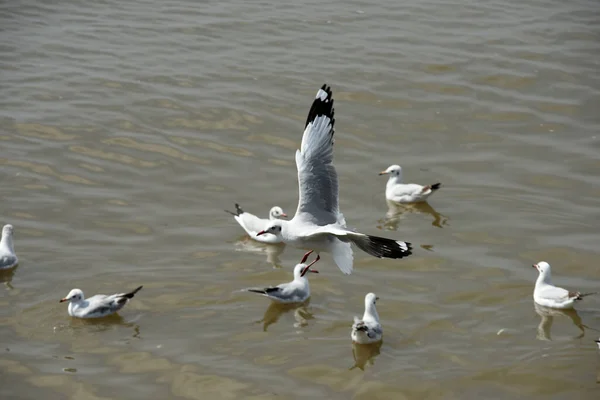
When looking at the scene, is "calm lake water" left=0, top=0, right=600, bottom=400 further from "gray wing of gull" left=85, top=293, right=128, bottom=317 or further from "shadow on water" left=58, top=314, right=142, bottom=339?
"gray wing of gull" left=85, top=293, right=128, bottom=317

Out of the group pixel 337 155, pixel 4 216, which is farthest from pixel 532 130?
pixel 4 216

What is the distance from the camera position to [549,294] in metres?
8.98

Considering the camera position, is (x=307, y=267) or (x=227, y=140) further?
(x=227, y=140)

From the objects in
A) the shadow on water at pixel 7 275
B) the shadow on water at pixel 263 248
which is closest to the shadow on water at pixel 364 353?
the shadow on water at pixel 263 248

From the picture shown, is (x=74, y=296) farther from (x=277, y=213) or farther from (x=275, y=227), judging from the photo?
(x=277, y=213)

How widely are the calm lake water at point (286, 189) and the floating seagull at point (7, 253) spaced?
0.53 feet

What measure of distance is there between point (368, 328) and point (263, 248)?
119 inches

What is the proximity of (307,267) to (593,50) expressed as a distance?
9.37 m

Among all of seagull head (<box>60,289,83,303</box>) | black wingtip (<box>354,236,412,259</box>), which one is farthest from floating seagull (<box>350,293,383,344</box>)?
seagull head (<box>60,289,83,303</box>)

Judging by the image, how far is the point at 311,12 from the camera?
18359 millimetres

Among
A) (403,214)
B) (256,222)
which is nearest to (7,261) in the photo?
(256,222)

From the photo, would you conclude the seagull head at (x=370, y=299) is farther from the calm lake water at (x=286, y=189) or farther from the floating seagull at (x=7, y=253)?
the floating seagull at (x=7, y=253)

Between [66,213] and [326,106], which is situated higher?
[326,106]

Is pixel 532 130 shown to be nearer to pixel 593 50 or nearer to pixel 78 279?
pixel 593 50
